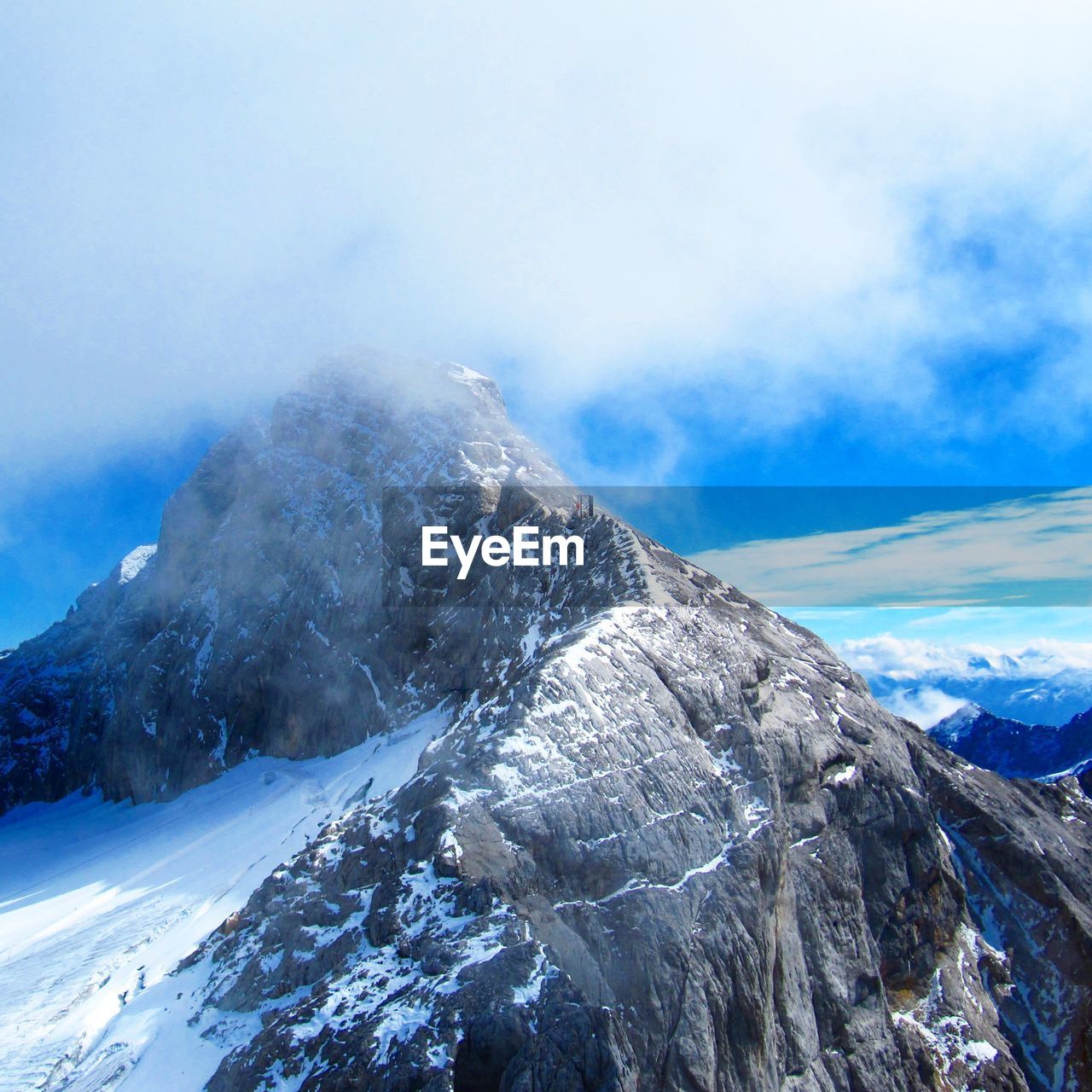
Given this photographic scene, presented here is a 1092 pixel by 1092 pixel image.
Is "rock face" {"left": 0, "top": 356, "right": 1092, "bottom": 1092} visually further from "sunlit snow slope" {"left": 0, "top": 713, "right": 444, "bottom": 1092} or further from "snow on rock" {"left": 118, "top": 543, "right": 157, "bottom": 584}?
"snow on rock" {"left": 118, "top": 543, "right": 157, "bottom": 584}

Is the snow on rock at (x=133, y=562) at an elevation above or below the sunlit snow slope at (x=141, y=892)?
above

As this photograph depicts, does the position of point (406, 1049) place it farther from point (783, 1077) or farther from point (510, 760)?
point (783, 1077)

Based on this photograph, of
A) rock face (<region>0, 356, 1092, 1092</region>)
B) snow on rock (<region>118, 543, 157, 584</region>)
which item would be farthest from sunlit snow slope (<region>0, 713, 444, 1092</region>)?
snow on rock (<region>118, 543, 157, 584</region>)

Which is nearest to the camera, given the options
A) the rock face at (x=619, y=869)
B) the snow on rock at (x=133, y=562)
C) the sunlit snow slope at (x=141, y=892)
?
the rock face at (x=619, y=869)

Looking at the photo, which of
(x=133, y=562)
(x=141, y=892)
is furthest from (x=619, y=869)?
(x=133, y=562)

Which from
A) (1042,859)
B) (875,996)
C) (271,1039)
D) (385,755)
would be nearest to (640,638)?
(875,996)

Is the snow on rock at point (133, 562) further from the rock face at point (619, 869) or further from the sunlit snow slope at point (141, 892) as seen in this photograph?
the rock face at point (619, 869)

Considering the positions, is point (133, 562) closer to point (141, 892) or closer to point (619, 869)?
point (141, 892)

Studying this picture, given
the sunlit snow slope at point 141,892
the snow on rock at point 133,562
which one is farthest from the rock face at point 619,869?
the snow on rock at point 133,562
